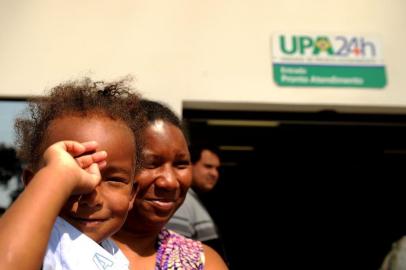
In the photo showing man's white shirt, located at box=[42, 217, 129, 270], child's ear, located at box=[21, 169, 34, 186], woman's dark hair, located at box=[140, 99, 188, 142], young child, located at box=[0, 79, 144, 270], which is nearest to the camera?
young child, located at box=[0, 79, 144, 270]

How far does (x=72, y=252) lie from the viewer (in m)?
0.82

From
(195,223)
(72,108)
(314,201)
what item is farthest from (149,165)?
(314,201)

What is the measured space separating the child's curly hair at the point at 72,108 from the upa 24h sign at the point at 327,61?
1.93 meters

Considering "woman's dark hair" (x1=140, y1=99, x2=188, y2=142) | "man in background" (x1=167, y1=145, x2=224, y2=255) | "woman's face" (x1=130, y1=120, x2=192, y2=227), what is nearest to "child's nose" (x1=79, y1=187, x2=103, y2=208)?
"woman's face" (x1=130, y1=120, x2=192, y2=227)

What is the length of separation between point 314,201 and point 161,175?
184 inches

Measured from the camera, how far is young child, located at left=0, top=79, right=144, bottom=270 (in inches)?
27.5

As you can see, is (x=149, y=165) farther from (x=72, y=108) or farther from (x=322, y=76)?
(x=322, y=76)

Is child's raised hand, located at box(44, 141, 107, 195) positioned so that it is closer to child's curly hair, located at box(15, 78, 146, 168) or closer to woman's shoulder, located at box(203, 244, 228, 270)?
child's curly hair, located at box(15, 78, 146, 168)

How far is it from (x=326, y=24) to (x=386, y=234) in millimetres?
3596

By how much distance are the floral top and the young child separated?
0.24 meters

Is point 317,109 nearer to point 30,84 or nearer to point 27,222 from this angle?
point 30,84

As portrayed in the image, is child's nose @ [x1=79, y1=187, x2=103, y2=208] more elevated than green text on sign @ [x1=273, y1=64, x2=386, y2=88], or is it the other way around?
green text on sign @ [x1=273, y1=64, x2=386, y2=88]

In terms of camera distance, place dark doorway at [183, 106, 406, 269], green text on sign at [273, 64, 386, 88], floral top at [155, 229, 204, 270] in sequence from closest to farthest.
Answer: floral top at [155, 229, 204, 270], green text on sign at [273, 64, 386, 88], dark doorway at [183, 106, 406, 269]

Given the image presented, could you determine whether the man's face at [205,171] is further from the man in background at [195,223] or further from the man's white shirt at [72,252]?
the man's white shirt at [72,252]
